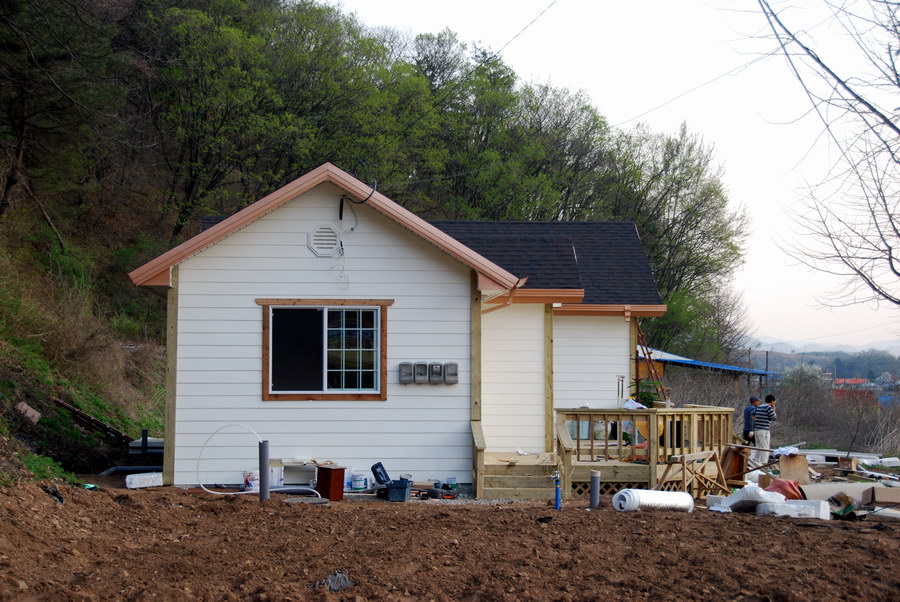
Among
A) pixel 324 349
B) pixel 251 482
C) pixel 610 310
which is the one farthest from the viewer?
pixel 610 310

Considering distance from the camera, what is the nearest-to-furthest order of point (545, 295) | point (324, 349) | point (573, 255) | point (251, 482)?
point (251, 482), point (324, 349), point (545, 295), point (573, 255)

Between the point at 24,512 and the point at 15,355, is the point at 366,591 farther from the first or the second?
the point at 15,355

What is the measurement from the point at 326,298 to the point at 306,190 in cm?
156

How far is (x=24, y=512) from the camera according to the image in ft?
25.5

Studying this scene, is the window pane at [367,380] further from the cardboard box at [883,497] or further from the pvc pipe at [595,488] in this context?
the cardboard box at [883,497]

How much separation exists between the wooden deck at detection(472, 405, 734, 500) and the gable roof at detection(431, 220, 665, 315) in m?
2.58

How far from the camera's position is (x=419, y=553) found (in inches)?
268

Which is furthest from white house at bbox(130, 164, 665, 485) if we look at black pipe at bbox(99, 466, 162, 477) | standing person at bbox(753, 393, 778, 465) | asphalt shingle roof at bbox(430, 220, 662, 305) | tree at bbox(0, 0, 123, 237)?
standing person at bbox(753, 393, 778, 465)

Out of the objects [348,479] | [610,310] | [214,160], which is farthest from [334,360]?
[214,160]

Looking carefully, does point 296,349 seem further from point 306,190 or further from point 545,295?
point 545,295

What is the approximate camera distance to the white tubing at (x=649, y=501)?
9.41m

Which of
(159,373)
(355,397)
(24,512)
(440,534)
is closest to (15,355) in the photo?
(159,373)

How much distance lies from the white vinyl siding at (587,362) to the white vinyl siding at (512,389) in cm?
215

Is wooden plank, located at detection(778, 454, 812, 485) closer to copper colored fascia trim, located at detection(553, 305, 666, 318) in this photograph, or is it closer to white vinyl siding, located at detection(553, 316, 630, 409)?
white vinyl siding, located at detection(553, 316, 630, 409)
